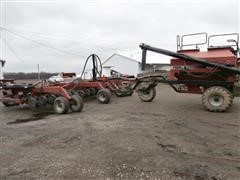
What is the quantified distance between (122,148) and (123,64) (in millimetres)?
35223

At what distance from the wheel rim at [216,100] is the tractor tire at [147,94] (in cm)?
275

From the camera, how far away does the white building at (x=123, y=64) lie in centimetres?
3692

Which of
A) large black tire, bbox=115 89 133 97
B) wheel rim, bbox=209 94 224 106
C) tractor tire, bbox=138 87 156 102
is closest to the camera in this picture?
wheel rim, bbox=209 94 224 106

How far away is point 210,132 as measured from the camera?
4762 mm

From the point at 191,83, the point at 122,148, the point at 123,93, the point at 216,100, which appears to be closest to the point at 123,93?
the point at 123,93

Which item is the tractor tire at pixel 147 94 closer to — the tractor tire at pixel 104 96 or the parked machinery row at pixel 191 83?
the parked machinery row at pixel 191 83

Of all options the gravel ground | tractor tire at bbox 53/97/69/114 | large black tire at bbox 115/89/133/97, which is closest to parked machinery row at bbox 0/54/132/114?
tractor tire at bbox 53/97/69/114

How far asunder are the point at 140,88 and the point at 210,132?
479cm

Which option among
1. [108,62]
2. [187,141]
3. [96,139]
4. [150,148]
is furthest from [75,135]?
[108,62]

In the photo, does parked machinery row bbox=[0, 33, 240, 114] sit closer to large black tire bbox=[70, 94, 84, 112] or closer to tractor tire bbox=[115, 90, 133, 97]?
large black tire bbox=[70, 94, 84, 112]

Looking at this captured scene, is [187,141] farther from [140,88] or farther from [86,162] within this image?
[140,88]

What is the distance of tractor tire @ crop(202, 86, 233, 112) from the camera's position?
22.4 feet

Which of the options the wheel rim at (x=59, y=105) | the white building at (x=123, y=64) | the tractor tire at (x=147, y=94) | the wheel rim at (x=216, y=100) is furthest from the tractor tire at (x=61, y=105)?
the white building at (x=123, y=64)

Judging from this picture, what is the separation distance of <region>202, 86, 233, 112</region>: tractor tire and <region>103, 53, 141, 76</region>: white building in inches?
1149
